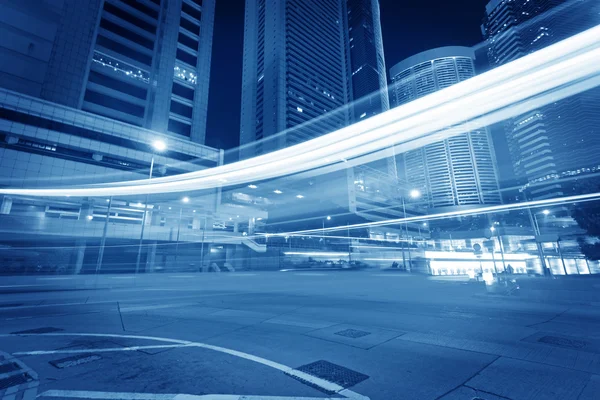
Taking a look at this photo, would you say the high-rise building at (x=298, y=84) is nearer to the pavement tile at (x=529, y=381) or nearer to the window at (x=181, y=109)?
the window at (x=181, y=109)

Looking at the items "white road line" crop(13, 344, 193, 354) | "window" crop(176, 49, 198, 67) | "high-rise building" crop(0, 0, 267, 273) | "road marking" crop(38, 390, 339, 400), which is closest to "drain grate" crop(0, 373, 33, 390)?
"road marking" crop(38, 390, 339, 400)

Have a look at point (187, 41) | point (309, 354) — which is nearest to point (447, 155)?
point (187, 41)

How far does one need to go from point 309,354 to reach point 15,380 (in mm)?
3924

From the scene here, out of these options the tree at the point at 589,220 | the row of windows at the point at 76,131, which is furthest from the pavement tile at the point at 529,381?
the row of windows at the point at 76,131

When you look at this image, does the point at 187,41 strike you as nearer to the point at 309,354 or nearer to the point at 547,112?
the point at 309,354

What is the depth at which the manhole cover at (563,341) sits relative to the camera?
4.36m

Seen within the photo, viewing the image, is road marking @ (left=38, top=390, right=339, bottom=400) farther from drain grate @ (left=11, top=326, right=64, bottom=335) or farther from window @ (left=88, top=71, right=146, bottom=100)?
window @ (left=88, top=71, right=146, bottom=100)

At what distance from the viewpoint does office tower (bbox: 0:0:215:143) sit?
41031 millimetres

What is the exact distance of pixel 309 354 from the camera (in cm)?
425

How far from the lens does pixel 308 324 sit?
20.6ft

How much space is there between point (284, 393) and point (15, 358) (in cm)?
456

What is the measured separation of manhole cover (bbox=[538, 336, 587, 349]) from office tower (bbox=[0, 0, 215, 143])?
204 feet

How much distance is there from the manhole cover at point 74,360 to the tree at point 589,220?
3151 cm

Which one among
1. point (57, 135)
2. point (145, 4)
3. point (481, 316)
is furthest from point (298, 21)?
point (481, 316)
